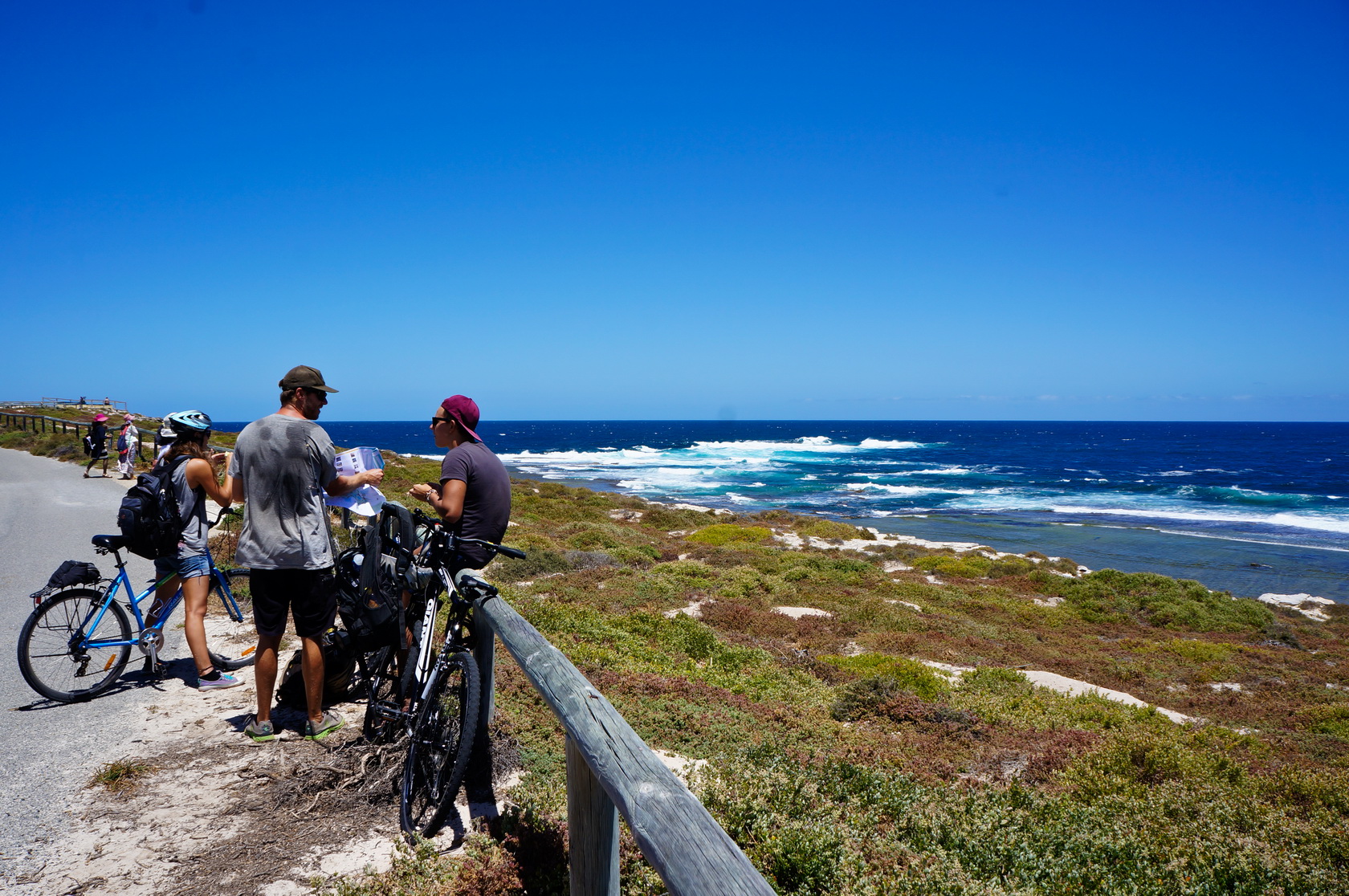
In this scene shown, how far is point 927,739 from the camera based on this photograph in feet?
21.3

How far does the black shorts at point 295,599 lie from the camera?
14.4 ft

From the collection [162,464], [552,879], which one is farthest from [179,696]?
[552,879]

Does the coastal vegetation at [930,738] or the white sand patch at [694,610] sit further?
the white sand patch at [694,610]

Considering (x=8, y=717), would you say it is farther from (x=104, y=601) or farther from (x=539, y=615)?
(x=539, y=615)

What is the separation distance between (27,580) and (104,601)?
5.07 m

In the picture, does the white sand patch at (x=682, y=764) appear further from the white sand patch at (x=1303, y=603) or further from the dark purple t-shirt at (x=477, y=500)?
the white sand patch at (x=1303, y=603)

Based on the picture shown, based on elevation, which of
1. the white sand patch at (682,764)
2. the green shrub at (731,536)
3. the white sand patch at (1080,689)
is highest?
the white sand patch at (682,764)

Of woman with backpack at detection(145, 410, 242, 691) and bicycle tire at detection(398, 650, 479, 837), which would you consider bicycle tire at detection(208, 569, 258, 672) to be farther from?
bicycle tire at detection(398, 650, 479, 837)

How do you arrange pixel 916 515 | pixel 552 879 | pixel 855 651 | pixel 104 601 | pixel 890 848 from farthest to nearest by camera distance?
1. pixel 916 515
2. pixel 855 651
3. pixel 104 601
4. pixel 890 848
5. pixel 552 879

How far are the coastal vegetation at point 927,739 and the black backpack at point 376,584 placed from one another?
1066 mm

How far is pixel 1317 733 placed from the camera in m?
8.16

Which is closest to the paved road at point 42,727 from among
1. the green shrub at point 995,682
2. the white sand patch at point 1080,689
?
the green shrub at point 995,682

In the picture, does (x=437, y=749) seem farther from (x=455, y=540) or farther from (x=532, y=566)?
(x=532, y=566)

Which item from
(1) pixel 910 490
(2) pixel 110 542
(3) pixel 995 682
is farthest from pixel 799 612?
(1) pixel 910 490
